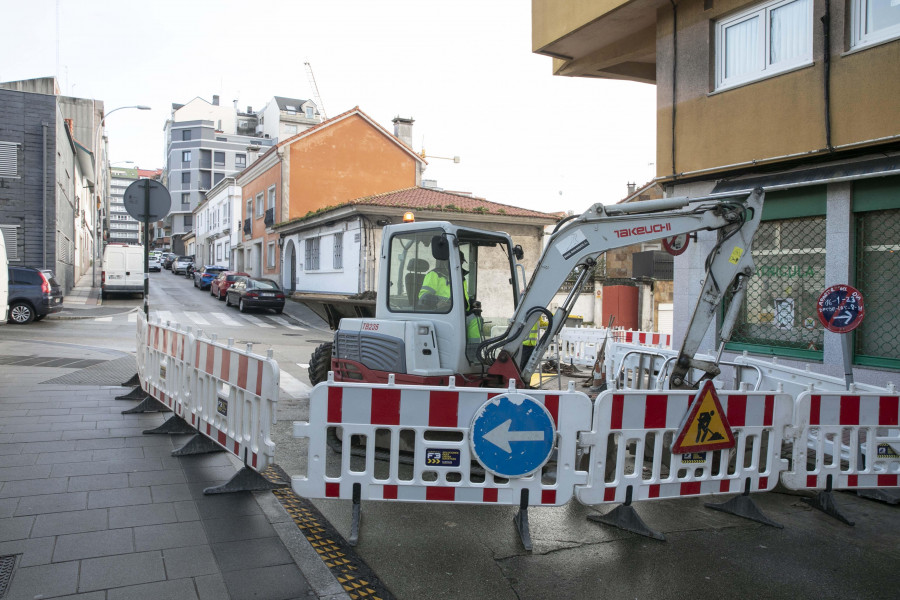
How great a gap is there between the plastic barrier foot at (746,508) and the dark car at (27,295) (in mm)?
20098

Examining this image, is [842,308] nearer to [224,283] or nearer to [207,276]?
[224,283]

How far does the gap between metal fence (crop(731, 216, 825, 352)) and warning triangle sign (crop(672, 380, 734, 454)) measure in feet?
17.4

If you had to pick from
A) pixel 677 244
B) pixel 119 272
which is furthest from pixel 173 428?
pixel 119 272

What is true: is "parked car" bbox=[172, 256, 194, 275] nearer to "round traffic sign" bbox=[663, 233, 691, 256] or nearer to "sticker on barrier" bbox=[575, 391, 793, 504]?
"round traffic sign" bbox=[663, 233, 691, 256]

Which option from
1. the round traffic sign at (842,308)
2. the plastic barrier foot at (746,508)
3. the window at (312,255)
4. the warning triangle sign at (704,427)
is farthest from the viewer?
the window at (312,255)

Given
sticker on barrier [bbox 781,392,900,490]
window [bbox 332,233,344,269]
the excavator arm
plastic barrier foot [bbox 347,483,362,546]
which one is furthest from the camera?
window [bbox 332,233,344,269]

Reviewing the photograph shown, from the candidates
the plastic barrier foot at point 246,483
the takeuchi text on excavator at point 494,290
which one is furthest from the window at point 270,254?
the plastic barrier foot at point 246,483

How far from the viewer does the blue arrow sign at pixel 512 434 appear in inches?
177

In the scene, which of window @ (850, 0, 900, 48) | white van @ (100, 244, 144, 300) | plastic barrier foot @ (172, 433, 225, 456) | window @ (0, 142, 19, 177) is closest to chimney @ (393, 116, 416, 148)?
white van @ (100, 244, 144, 300)

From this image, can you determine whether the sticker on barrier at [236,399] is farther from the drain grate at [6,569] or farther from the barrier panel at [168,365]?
the drain grate at [6,569]

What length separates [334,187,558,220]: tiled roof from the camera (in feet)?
78.2

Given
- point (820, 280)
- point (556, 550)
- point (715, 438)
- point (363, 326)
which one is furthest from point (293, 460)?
point (820, 280)

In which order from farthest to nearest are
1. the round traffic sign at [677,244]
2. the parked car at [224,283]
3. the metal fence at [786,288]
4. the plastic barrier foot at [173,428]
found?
the parked car at [224,283]
the metal fence at [786,288]
the plastic barrier foot at [173,428]
the round traffic sign at [677,244]

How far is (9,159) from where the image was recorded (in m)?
25.3
